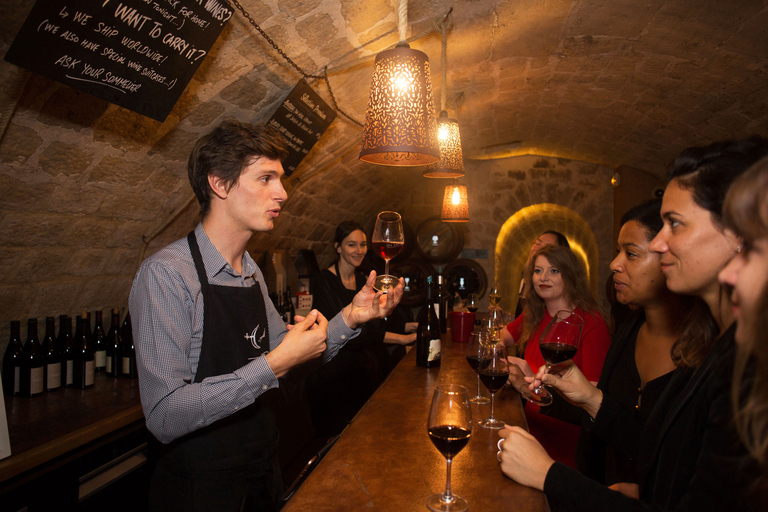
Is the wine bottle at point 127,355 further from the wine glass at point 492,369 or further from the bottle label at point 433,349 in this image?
the wine glass at point 492,369

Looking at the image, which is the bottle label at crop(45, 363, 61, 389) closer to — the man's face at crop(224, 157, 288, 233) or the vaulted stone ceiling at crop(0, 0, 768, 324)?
the vaulted stone ceiling at crop(0, 0, 768, 324)

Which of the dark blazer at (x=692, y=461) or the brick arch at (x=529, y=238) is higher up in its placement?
the brick arch at (x=529, y=238)

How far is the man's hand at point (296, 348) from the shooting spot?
4.42 feet

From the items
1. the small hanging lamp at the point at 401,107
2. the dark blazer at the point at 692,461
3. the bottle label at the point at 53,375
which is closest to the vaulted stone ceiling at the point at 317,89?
the bottle label at the point at 53,375

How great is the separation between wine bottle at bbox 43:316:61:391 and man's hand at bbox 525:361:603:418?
2.26 metres

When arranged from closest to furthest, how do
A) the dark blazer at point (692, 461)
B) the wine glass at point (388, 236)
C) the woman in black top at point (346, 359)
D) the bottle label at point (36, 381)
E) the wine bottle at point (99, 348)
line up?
the dark blazer at point (692, 461)
the wine glass at point (388, 236)
the bottle label at point (36, 381)
the wine bottle at point (99, 348)
the woman in black top at point (346, 359)

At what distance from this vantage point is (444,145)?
2799 mm

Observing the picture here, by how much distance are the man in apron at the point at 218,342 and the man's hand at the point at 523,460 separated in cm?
59

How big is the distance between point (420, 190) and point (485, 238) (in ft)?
3.75

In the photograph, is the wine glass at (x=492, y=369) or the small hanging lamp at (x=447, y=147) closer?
the wine glass at (x=492, y=369)

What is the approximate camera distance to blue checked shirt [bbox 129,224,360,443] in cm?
127

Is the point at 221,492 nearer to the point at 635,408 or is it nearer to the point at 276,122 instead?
the point at 635,408

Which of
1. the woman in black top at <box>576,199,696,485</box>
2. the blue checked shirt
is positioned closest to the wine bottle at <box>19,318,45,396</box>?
the blue checked shirt

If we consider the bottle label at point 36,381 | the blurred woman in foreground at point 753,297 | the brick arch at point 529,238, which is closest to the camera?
the blurred woman in foreground at point 753,297
